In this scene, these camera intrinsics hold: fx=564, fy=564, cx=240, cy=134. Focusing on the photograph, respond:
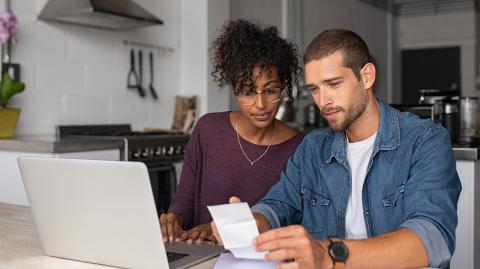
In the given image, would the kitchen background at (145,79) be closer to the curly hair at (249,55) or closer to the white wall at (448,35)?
the curly hair at (249,55)

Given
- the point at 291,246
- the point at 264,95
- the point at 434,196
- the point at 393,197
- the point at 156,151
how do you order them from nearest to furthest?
the point at 291,246
the point at 434,196
the point at 393,197
the point at 264,95
the point at 156,151

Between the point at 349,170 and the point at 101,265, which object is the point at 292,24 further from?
the point at 101,265

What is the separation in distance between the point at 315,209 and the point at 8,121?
6.34ft

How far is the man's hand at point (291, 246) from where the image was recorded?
39.8 inches

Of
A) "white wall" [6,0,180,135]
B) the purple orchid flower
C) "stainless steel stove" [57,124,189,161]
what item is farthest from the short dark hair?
"white wall" [6,0,180,135]

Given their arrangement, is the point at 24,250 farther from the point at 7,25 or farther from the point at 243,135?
the point at 7,25

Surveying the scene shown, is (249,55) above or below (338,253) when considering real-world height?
above

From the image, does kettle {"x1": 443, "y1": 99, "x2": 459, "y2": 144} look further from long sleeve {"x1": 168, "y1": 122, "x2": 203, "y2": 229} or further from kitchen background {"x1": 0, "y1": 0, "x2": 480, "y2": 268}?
long sleeve {"x1": 168, "y1": 122, "x2": 203, "y2": 229}

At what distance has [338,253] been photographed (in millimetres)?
1052

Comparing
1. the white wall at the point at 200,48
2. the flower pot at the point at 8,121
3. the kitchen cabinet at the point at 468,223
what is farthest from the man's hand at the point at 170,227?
the white wall at the point at 200,48

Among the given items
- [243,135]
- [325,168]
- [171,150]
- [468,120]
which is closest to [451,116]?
[468,120]

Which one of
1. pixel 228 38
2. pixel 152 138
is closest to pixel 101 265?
pixel 228 38

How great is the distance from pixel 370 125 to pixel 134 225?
2.28ft

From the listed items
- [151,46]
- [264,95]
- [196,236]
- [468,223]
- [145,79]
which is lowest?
[468,223]
